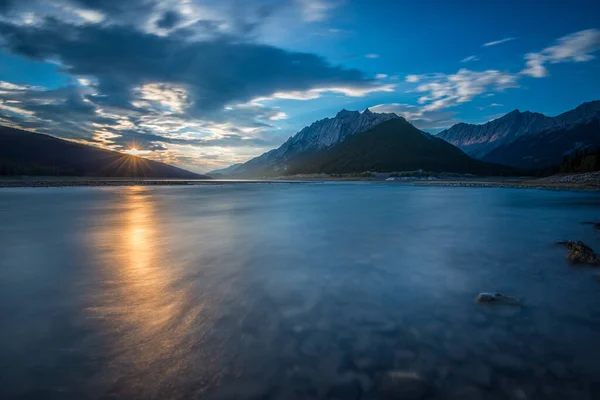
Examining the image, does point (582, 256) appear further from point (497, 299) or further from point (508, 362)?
Answer: point (508, 362)

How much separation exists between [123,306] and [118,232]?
14513 mm

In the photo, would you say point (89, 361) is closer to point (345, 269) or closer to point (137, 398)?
point (137, 398)

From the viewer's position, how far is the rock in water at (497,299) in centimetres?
812

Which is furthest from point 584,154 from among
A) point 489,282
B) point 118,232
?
point 118,232

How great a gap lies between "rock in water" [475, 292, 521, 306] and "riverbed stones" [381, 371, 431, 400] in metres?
4.22

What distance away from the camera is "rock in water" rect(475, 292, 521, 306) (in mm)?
8125

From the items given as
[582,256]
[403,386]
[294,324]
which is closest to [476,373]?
[403,386]

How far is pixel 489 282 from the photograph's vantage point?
9.94 meters

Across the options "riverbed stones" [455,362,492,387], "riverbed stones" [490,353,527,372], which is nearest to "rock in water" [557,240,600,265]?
"riverbed stones" [490,353,527,372]

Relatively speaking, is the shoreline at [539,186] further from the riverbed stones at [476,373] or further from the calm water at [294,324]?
the riverbed stones at [476,373]

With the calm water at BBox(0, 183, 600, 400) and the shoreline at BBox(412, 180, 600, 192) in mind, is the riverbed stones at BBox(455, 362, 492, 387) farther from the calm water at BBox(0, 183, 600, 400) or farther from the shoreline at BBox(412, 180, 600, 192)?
the shoreline at BBox(412, 180, 600, 192)

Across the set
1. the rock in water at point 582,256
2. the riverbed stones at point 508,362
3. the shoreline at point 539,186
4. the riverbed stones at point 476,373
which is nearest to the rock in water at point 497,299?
the riverbed stones at point 508,362

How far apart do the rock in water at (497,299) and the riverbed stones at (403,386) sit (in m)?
4.22

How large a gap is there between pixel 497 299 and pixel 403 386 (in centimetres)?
488
